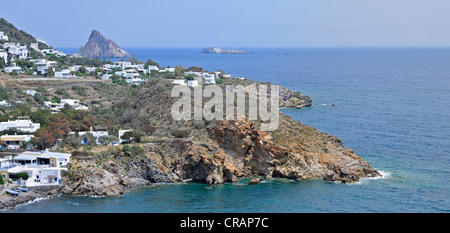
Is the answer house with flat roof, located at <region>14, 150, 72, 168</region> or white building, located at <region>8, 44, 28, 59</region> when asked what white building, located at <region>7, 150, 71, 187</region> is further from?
white building, located at <region>8, 44, 28, 59</region>

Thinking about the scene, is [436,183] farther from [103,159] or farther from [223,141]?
[103,159]

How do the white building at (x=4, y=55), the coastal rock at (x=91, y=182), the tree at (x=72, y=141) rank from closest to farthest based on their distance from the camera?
the coastal rock at (x=91, y=182), the tree at (x=72, y=141), the white building at (x=4, y=55)

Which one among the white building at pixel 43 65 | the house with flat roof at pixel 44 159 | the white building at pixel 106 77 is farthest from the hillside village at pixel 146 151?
the white building at pixel 106 77

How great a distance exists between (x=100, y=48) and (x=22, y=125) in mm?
157682

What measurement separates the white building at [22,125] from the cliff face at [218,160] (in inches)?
326

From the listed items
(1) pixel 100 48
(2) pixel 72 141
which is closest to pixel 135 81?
(2) pixel 72 141

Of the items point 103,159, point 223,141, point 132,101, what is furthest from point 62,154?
point 132,101

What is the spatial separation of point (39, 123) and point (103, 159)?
9.82m

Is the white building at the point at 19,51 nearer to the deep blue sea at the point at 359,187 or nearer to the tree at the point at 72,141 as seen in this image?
the deep blue sea at the point at 359,187

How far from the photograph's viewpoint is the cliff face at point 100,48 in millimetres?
190500

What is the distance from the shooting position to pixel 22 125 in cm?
4122

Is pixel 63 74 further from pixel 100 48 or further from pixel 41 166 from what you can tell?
pixel 100 48

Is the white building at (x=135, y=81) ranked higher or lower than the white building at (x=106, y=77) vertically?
lower

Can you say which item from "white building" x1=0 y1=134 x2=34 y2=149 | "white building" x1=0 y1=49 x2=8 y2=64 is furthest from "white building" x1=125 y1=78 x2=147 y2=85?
"white building" x1=0 y1=134 x2=34 y2=149
